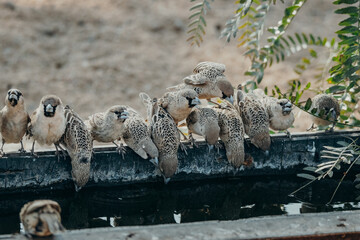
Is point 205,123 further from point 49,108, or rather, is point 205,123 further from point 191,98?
point 49,108

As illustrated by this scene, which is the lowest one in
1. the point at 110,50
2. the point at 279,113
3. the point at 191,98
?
the point at 279,113

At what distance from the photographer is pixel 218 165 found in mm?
6195

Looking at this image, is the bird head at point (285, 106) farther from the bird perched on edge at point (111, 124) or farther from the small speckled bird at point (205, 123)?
the bird perched on edge at point (111, 124)

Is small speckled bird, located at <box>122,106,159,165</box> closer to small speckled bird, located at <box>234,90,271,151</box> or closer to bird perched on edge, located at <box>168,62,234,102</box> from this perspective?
bird perched on edge, located at <box>168,62,234,102</box>

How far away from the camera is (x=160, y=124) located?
6152 mm

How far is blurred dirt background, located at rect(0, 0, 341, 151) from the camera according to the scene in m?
10.4

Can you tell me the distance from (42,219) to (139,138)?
232 centimetres

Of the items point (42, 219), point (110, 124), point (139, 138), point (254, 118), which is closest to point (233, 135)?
point (254, 118)

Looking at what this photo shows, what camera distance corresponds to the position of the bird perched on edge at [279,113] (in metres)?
6.40

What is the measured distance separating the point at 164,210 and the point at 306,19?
7.73 metres

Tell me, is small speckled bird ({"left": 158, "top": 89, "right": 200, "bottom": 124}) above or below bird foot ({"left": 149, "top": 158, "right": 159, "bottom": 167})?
above

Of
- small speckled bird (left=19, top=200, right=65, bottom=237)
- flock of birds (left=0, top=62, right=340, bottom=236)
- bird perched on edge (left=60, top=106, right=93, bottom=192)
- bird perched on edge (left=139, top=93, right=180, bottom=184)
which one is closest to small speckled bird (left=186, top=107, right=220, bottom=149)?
flock of birds (left=0, top=62, right=340, bottom=236)

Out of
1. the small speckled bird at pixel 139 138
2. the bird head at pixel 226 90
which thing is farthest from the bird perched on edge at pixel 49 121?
the bird head at pixel 226 90

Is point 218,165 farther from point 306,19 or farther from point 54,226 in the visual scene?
point 306,19
